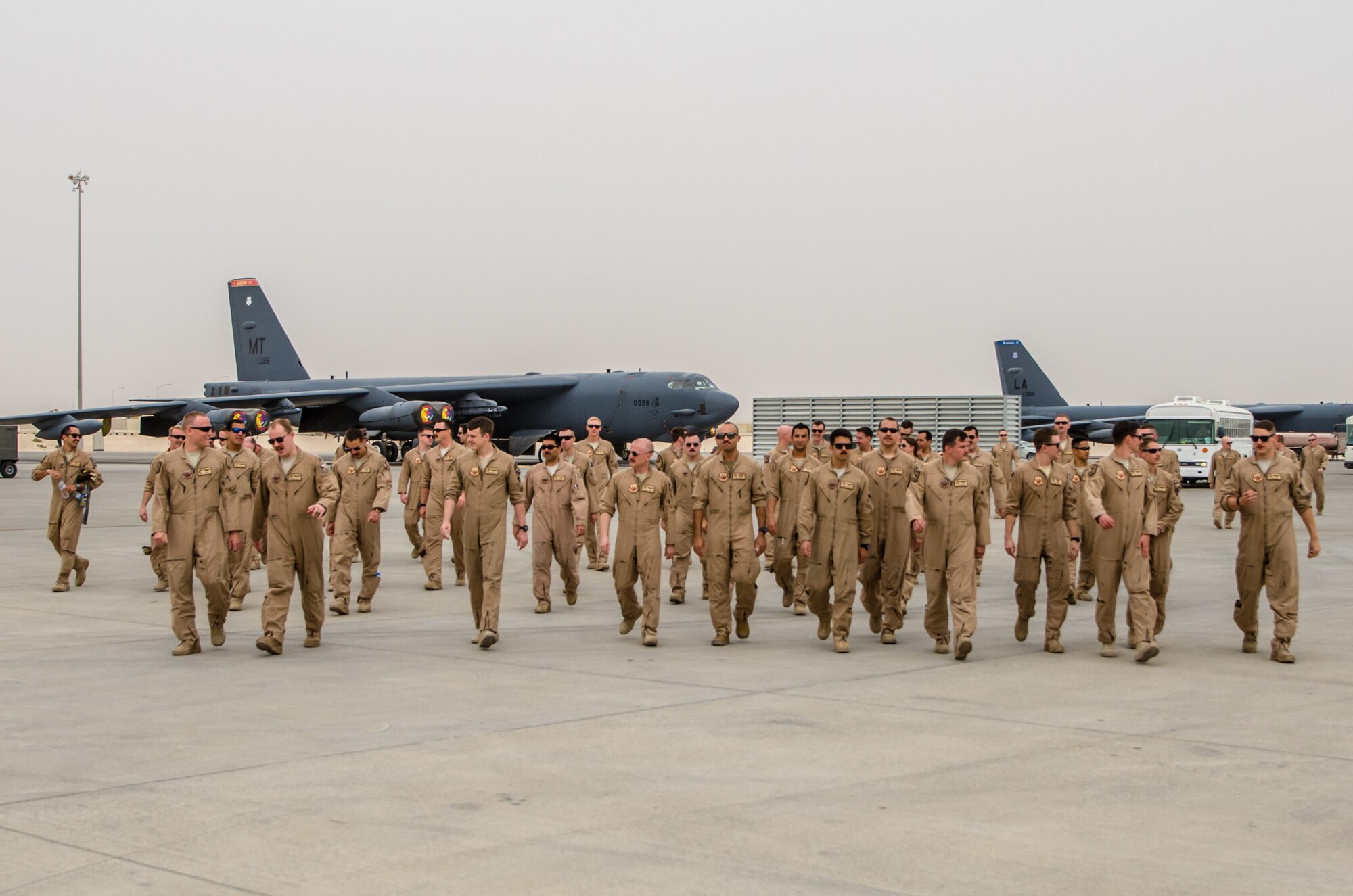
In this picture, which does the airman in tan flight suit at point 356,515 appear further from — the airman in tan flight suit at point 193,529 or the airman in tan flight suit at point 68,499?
the airman in tan flight suit at point 68,499

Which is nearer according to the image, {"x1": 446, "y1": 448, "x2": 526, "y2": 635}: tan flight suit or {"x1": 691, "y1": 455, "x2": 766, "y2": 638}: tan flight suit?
{"x1": 446, "y1": 448, "x2": 526, "y2": 635}: tan flight suit

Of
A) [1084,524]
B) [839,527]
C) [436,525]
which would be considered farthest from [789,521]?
[436,525]

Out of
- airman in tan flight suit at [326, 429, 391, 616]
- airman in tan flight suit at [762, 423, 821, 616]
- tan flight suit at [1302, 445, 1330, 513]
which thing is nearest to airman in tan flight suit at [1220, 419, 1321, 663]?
airman in tan flight suit at [762, 423, 821, 616]

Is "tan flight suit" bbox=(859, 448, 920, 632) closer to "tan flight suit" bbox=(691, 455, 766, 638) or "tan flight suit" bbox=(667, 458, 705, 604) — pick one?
"tan flight suit" bbox=(691, 455, 766, 638)

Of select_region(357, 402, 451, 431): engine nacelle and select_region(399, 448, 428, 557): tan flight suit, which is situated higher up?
select_region(357, 402, 451, 431): engine nacelle

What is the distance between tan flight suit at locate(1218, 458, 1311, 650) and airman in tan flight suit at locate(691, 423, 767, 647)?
3.57m

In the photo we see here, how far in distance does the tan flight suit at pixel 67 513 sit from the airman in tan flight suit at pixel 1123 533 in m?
9.67

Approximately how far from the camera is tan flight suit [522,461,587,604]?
12.6 metres

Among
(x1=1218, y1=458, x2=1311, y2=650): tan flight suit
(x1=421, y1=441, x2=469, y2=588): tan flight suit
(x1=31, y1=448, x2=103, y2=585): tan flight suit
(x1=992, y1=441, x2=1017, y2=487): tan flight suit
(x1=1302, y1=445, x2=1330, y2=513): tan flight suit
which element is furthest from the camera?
(x1=1302, y1=445, x2=1330, y2=513): tan flight suit

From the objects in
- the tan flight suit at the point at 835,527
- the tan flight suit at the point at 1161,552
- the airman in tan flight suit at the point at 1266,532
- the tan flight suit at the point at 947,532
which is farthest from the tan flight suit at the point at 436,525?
the airman in tan flight suit at the point at 1266,532

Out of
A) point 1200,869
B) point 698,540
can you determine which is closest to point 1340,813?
point 1200,869

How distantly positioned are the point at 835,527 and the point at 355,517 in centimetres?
501

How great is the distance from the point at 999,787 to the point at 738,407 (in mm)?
33977

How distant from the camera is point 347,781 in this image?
589 centimetres
